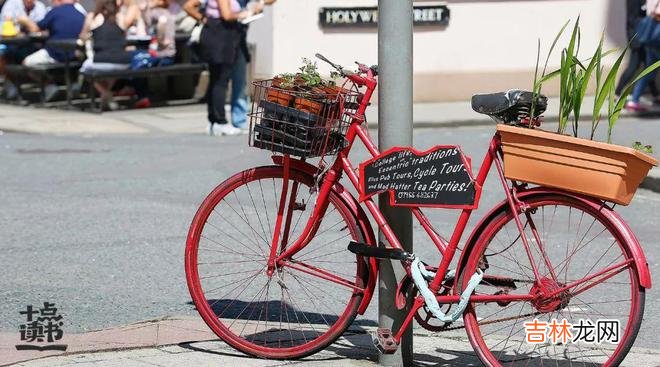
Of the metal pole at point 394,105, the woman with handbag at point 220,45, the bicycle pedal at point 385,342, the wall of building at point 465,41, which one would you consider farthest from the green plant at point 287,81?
the wall of building at point 465,41

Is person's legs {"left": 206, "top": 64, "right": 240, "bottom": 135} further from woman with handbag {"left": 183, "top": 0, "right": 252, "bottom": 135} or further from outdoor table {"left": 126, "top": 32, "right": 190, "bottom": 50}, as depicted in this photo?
outdoor table {"left": 126, "top": 32, "right": 190, "bottom": 50}

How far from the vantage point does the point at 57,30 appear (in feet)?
60.7

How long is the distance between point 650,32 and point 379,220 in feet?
36.5

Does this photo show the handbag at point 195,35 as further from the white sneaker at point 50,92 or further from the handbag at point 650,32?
the handbag at point 650,32

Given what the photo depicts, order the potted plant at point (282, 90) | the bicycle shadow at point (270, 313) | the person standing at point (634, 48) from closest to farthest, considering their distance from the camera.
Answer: the potted plant at point (282, 90)
the bicycle shadow at point (270, 313)
the person standing at point (634, 48)

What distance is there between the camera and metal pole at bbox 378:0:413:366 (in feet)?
17.6

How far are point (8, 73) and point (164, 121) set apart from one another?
3635 mm

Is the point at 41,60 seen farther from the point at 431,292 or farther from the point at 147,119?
the point at 431,292

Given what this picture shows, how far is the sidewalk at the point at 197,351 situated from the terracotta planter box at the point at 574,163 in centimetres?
109

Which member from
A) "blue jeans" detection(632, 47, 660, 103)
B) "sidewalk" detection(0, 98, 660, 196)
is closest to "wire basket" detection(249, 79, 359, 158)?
"sidewalk" detection(0, 98, 660, 196)

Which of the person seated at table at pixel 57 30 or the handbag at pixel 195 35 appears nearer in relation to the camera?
the handbag at pixel 195 35

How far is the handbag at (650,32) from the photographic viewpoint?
51.7ft

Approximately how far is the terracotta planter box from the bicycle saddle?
3.8 inches

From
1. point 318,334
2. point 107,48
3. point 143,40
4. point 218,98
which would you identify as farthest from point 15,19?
point 318,334
